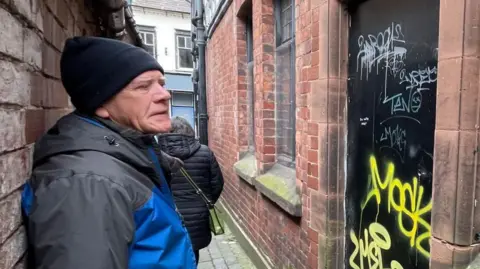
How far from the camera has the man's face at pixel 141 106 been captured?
123 centimetres

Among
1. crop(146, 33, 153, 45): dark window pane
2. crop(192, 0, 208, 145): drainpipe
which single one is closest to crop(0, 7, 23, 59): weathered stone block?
crop(192, 0, 208, 145): drainpipe

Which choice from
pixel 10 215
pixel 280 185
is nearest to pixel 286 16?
→ pixel 280 185

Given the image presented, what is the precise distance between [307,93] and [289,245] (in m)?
1.54

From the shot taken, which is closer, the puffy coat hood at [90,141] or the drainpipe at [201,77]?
the puffy coat hood at [90,141]

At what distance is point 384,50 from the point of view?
84.0 inches

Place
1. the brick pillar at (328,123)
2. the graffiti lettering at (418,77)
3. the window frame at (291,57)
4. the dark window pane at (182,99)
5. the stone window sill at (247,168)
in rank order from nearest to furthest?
the graffiti lettering at (418,77) → the brick pillar at (328,123) → the window frame at (291,57) → the stone window sill at (247,168) → the dark window pane at (182,99)

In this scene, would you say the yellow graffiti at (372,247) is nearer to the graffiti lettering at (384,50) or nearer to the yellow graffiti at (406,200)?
the yellow graffiti at (406,200)

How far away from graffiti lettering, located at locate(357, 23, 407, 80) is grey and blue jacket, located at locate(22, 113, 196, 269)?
1592 millimetres

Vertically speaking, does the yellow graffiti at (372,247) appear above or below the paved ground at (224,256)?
above

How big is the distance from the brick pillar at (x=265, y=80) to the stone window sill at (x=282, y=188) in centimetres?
18

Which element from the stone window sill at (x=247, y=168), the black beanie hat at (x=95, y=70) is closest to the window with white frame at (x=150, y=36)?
the stone window sill at (x=247, y=168)

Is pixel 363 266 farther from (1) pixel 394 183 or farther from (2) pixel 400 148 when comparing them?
(2) pixel 400 148

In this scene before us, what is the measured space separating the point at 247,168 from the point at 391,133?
2723mm

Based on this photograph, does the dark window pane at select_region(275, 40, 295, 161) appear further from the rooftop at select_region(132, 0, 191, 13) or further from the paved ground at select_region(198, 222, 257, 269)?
the rooftop at select_region(132, 0, 191, 13)
